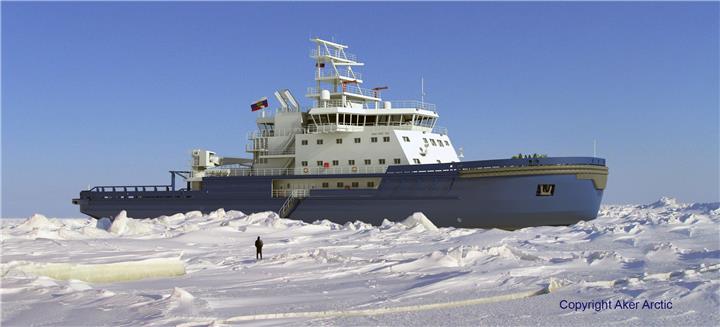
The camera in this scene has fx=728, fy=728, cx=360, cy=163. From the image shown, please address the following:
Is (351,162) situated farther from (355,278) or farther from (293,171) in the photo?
(355,278)

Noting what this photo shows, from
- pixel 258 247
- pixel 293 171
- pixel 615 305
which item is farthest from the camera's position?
pixel 293 171

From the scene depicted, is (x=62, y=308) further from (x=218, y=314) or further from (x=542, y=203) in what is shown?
(x=542, y=203)

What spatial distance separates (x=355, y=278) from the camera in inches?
632

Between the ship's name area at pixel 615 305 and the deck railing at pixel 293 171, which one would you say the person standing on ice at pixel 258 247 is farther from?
the deck railing at pixel 293 171

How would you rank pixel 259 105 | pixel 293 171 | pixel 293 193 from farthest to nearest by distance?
pixel 259 105
pixel 293 171
pixel 293 193

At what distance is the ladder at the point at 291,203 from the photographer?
34.8 metres

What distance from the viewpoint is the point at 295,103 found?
37656mm

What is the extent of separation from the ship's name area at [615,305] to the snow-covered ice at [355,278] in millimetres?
152

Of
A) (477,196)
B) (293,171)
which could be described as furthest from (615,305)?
(293,171)

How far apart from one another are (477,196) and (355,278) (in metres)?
15.5

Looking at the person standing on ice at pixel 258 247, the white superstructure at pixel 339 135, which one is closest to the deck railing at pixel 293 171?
the white superstructure at pixel 339 135

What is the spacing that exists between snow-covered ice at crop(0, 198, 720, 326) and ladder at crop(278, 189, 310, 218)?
263 inches

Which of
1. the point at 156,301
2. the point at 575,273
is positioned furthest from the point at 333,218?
the point at 156,301

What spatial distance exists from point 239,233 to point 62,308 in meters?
16.6
